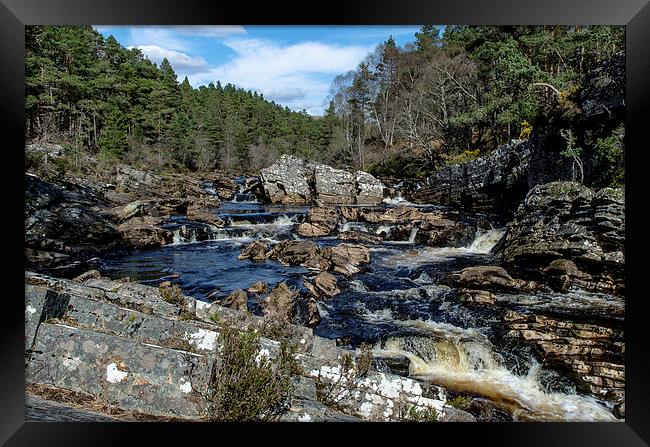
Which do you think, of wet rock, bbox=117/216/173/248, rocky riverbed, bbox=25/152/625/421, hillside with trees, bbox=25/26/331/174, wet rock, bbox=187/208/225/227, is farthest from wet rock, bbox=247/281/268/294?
hillside with trees, bbox=25/26/331/174

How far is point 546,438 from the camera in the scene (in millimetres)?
3527

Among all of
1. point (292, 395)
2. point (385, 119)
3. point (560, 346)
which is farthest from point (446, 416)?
point (385, 119)

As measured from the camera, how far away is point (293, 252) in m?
5.58

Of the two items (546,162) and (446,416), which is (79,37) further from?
Result: (546,162)

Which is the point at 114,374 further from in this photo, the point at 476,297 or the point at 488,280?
the point at 488,280

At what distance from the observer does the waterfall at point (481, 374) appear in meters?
3.78

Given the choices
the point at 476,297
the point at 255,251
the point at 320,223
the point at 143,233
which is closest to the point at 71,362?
the point at 143,233

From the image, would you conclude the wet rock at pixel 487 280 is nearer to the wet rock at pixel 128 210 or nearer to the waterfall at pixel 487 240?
the waterfall at pixel 487 240

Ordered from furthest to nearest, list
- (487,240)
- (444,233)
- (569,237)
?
(444,233)
(487,240)
(569,237)

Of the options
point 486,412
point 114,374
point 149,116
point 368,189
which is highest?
point 149,116

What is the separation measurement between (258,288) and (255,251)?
24.7 inches

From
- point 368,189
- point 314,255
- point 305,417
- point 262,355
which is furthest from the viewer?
point 368,189
